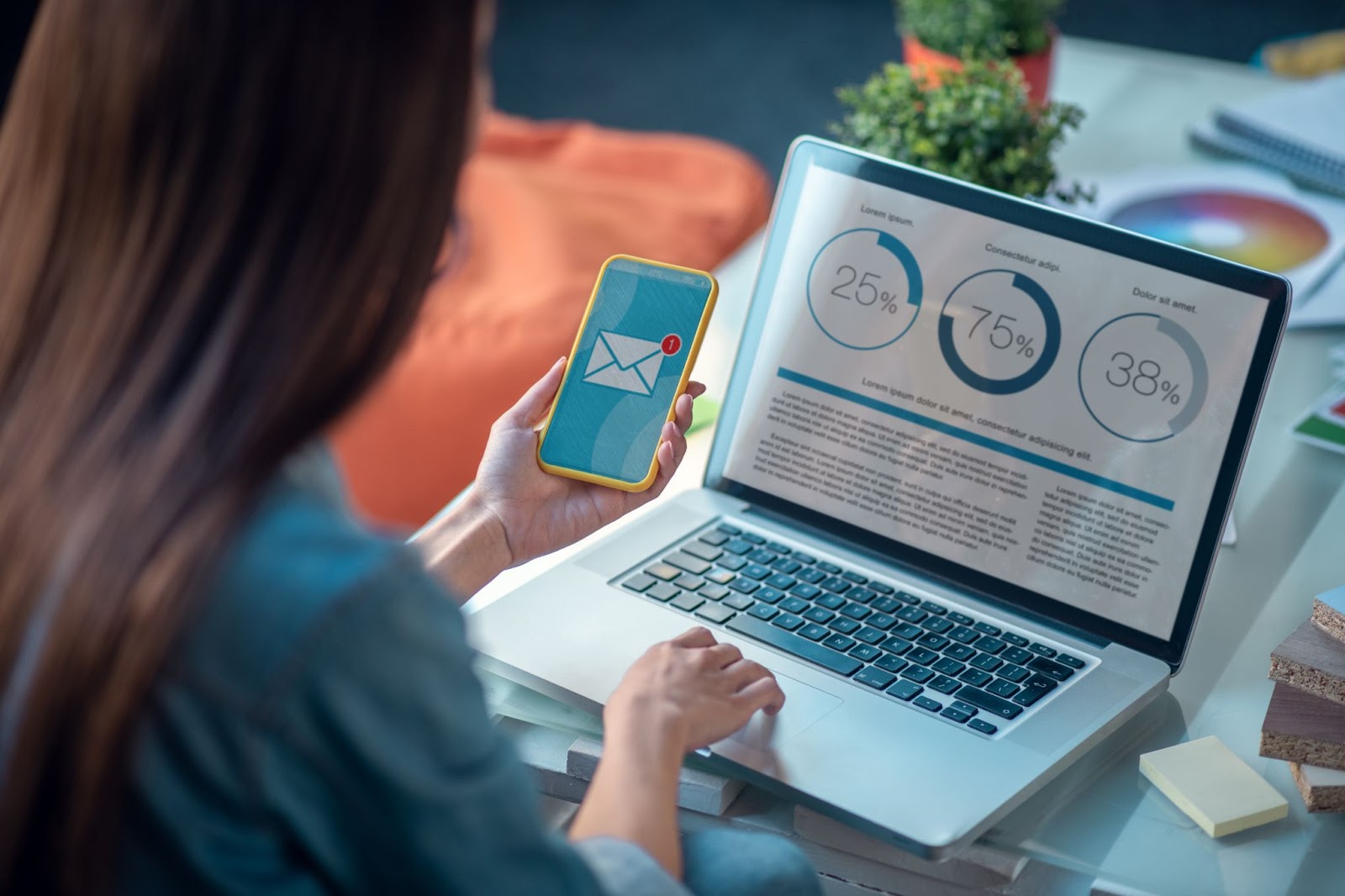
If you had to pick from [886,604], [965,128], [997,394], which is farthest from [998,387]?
[965,128]

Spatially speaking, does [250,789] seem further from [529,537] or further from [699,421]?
[699,421]

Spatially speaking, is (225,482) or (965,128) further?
(965,128)

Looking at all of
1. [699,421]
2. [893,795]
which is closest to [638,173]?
[699,421]

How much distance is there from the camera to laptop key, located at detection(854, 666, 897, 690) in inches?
31.7

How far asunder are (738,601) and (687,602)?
0.11ft

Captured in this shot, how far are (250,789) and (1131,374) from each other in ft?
2.01

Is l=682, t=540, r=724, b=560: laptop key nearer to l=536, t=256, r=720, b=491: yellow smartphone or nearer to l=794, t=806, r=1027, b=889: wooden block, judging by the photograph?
l=536, t=256, r=720, b=491: yellow smartphone

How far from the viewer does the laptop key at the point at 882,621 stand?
2.84 ft

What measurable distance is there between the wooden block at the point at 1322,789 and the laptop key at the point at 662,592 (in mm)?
392

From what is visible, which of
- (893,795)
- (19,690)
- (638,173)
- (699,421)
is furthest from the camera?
(638,173)

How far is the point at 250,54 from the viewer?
0.52 metres

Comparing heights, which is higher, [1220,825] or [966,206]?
[966,206]

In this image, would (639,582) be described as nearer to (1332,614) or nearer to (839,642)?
(839,642)

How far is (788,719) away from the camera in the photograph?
2.56 ft
